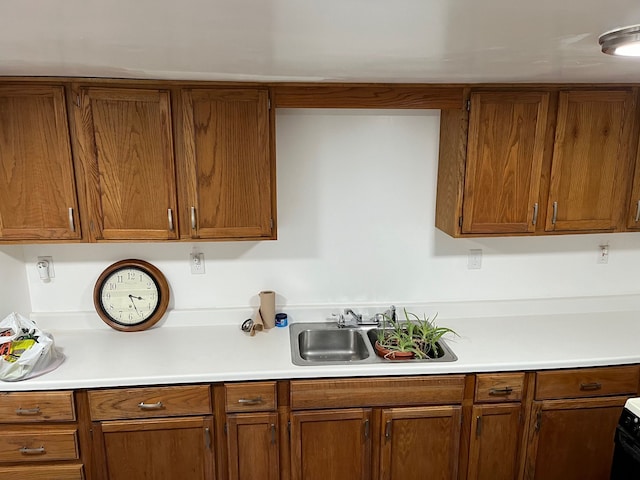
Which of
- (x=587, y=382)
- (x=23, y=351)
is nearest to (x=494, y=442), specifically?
(x=587, y=382)

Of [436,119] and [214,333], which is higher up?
[436,119]

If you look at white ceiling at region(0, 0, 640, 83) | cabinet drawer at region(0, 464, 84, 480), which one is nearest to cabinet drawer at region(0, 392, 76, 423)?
cabinet drawer at region(0, 464, 84, 480)

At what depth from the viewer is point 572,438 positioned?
220 cm

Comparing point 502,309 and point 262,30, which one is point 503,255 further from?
point 262,30

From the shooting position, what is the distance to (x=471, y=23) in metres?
0.96

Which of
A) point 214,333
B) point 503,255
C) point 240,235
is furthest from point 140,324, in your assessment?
point 503,255

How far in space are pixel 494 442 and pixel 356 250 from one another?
3.73 feet

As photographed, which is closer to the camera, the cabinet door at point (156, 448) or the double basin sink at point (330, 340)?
the cabinet door at point (156, 448)

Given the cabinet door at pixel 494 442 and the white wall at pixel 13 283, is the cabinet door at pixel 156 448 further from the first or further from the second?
the cabinet door at pixel 494 442

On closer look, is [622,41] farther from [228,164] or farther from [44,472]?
[44,472]

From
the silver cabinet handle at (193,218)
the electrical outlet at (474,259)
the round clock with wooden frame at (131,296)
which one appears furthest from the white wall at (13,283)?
the electrical outlet at (474,259)

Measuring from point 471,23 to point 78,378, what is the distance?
193 centimetres

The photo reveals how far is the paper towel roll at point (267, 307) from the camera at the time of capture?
7.96 ft

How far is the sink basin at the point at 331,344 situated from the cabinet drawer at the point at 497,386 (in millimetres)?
616
